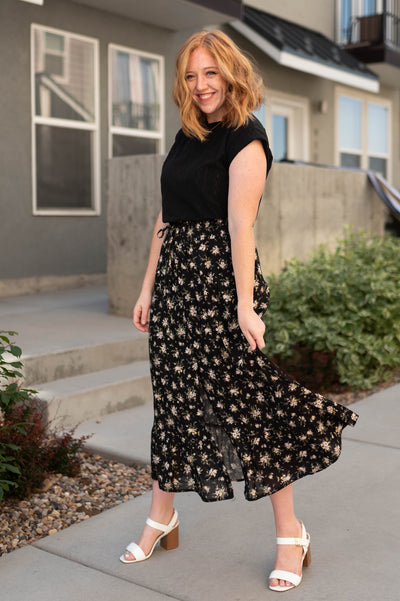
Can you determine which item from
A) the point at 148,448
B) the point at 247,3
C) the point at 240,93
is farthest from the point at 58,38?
the point at 240,93

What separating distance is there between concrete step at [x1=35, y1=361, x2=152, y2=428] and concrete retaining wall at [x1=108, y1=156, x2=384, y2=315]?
144 centimetres

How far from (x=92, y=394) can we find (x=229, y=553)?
6.18ft

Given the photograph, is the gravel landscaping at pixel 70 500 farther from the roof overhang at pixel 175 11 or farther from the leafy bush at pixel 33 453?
the roof overhang at pixel 175 11

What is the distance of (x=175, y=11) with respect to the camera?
8672 mm

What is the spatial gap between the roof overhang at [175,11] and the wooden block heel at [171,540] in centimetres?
693

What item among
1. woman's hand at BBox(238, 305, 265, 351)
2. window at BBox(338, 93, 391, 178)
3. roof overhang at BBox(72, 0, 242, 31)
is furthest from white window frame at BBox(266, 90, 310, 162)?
woman's hand at BBox(238, 305, 265, 351)

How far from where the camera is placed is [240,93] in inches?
95.9

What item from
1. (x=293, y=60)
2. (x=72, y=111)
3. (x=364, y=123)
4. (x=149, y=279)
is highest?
(x=293, y=60)

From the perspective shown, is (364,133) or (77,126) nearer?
(77,126)

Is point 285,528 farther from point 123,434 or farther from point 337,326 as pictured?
point 337,326

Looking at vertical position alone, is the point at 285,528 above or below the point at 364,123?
below

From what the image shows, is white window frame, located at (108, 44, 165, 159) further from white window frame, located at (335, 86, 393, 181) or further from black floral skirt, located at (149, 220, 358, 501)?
black floral skirt, located at (149, 220, 358, 501)

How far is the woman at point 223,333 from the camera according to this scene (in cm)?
240

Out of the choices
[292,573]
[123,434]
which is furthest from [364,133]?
[292,573]
